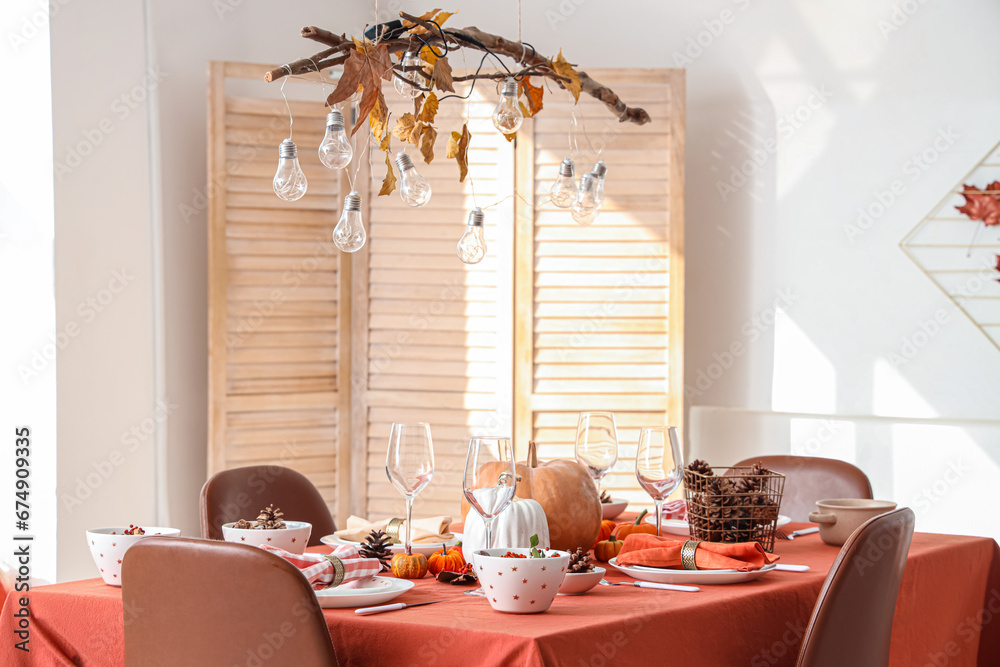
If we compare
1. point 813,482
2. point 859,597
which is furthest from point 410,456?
point 813,482

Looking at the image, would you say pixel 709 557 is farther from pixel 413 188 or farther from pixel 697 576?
pixel 413 188

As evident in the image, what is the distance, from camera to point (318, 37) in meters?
1.58

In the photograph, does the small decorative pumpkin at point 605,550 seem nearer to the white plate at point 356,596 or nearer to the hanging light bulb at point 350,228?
the white plate at point 356,596

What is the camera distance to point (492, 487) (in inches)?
58.3

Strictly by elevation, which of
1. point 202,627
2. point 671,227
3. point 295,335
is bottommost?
point 202,627

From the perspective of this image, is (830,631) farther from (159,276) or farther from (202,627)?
(159,276)

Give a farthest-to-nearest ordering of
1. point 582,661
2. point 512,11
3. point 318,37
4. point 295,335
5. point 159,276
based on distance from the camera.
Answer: point 512,11
point 295,335
point 159,276
point 318,37
point 582,661

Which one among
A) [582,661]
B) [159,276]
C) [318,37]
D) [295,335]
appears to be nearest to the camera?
[582,661]

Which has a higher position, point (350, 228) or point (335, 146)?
point (335, 146)

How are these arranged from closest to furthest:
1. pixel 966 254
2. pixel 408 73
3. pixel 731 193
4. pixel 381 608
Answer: pixel 381 608
pixel 408 73
pixel 966 254
pixel 731 193

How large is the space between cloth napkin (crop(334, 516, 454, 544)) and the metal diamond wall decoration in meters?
2.11

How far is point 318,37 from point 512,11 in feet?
8.09

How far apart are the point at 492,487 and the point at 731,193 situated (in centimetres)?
243

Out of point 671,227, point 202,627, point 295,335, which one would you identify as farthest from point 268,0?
point 202,627
